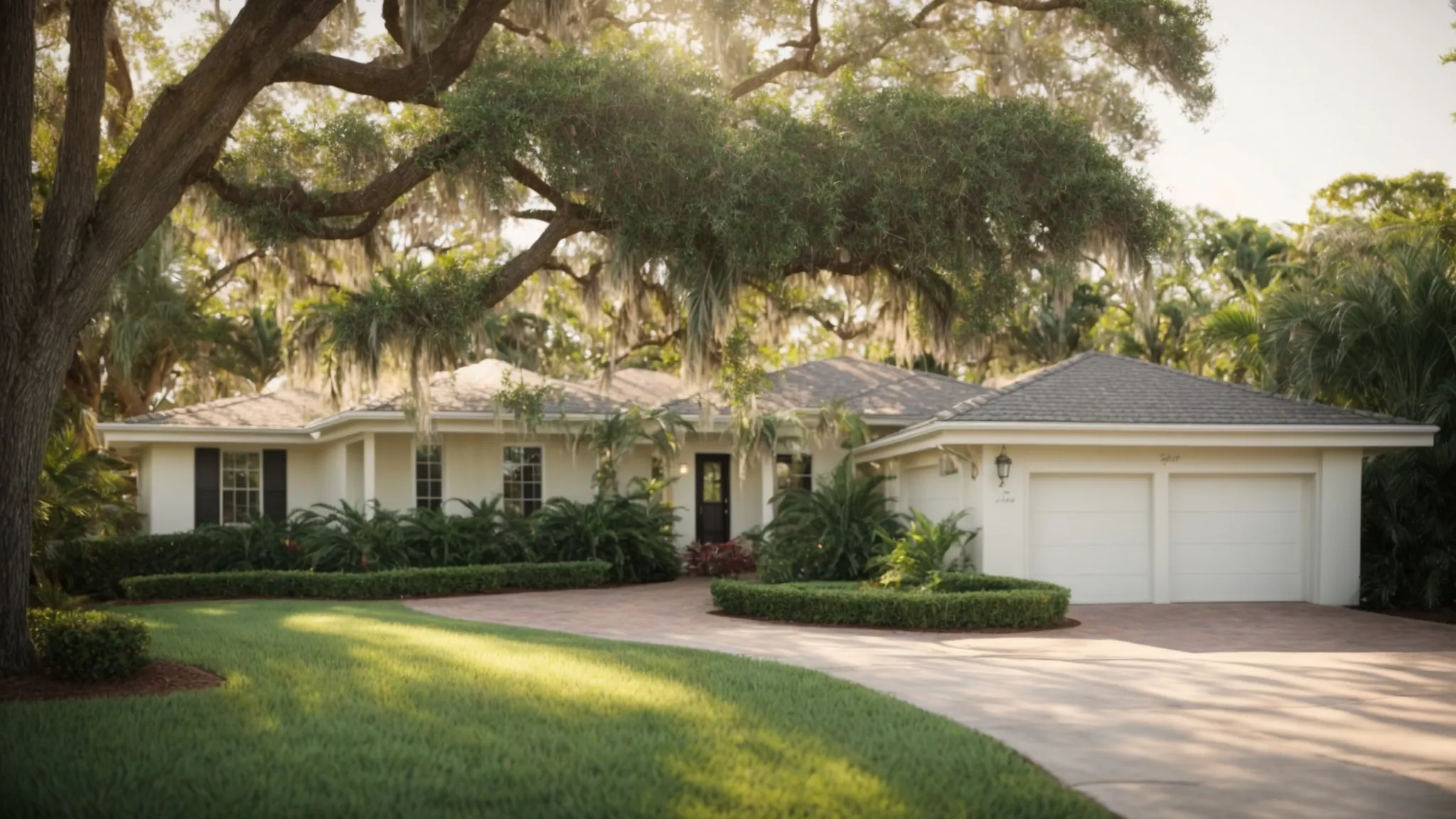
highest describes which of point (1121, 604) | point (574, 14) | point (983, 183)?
point (574, 14)

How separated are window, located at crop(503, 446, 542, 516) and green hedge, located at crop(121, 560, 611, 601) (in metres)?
3.62

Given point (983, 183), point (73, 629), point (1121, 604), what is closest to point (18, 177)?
point (73, 629)

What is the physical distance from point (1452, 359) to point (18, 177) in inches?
640

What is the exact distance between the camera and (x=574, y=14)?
12805mm

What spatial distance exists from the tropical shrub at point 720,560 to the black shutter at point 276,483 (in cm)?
782

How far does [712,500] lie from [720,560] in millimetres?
2027

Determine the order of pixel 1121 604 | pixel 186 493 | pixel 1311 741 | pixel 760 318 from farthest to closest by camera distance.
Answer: pixel 186 493 < pixel 760 318 < pixel 1121 604 < pixel 1311 741

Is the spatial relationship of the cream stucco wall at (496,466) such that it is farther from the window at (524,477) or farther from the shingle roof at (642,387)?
the shingle roof at (642,387)

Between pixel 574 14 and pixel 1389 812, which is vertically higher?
pixel 574 14

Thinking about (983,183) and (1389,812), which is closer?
(1389,812)

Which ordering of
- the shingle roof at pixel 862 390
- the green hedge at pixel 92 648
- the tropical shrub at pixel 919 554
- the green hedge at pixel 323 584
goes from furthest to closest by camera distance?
the shingle roof at pixel 862 390 < the green hedge at pixel 323 584 < the tropical shrub at pixel 919 554 < the green hedge at pixel 92 648

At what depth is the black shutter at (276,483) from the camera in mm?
22094

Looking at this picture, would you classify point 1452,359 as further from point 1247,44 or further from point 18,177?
point 18,177

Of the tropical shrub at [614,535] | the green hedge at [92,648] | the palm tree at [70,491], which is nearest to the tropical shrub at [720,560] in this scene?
the tropical shrub at [614,535]
